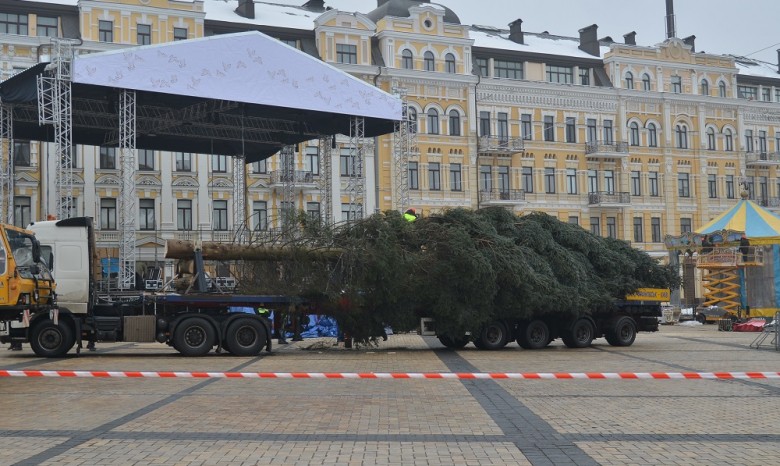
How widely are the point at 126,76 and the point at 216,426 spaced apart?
71.2 feet

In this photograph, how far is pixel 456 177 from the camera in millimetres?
54312

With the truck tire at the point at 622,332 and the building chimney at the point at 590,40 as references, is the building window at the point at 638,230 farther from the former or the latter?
the truck tire at the point at 622,332

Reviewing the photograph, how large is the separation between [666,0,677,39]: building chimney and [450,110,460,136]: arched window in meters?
22.1

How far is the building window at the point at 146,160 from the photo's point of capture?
156 feet

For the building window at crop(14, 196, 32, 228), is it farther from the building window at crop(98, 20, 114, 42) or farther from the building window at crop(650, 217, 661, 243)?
the building window at crop(650, 217, 661, 243)

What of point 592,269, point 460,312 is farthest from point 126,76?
point 592,269

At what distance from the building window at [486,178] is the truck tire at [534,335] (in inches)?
1192

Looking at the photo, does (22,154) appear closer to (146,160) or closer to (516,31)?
(146,160)

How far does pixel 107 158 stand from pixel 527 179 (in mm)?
25051

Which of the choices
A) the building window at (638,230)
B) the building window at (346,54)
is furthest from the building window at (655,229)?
the building window at (346,54)

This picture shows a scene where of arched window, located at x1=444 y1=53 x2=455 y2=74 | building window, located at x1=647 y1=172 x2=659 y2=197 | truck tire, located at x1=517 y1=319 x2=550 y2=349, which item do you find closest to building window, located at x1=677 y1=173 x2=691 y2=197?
building window, located at x1=647 y1=172 x2=659 y2=197

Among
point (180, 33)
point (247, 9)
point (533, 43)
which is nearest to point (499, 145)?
point (533, 43)

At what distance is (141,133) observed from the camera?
1410 inches

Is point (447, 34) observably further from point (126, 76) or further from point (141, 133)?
point (126, 76)
